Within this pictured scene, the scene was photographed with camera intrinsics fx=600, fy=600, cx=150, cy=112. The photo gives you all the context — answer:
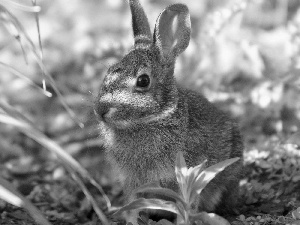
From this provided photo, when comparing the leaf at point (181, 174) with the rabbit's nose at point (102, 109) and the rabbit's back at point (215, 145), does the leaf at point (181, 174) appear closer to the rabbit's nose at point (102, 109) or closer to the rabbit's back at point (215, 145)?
the rabbit's nose at point (102, 109)

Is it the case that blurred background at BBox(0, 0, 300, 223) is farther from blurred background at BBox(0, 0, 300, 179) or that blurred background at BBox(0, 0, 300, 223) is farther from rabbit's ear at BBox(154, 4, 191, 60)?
rabbit's ear at BBox(154, 4, 191, 60)

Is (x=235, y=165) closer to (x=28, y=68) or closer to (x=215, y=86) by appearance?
(x=215, y=86)

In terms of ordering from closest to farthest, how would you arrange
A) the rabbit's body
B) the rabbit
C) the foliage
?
the foliage
the rabbit
the rabbit's body

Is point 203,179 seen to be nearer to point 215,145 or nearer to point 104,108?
point 104,108

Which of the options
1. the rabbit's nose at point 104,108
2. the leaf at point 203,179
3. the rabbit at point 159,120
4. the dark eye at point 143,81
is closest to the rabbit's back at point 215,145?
the rabbit at point 159,120

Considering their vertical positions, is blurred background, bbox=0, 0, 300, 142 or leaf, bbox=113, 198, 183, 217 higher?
blurred background, bbox=0, 0, 300, 142

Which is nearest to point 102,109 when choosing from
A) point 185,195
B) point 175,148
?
point 175,148

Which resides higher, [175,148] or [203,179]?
[175,148]

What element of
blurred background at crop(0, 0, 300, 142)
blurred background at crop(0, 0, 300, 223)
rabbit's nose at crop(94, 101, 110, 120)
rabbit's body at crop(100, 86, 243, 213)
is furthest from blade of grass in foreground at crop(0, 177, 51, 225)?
blurred background at crop(0, 0, 300, 142)
